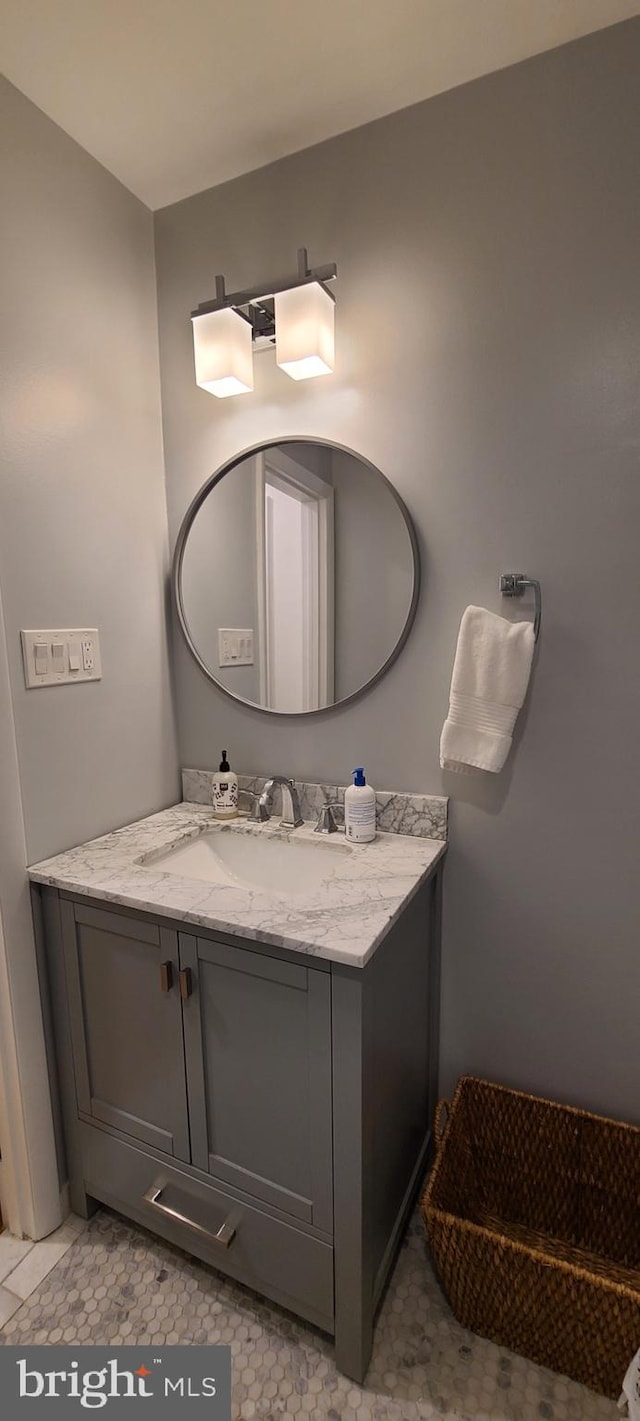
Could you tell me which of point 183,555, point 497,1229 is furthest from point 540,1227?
point 183,555

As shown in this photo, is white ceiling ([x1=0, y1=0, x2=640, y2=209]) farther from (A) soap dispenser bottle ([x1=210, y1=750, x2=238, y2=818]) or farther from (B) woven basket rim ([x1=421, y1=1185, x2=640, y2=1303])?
(B) woven basket rim ([x1=421, y1=1185, x2=640, y2=1303])

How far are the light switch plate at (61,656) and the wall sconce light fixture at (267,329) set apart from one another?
641mm

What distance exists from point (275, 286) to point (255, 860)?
127cm

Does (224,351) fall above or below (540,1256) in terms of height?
above

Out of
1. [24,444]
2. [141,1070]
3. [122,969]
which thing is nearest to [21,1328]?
[141,1070]

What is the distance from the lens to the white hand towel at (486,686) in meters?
1.24

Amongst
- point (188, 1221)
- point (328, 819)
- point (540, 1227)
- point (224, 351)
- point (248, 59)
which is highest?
point (248, 59)

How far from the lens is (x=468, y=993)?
56.6 inches

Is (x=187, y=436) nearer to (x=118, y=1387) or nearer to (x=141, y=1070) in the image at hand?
(x=141, y=1070)

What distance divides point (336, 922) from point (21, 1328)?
100 cm

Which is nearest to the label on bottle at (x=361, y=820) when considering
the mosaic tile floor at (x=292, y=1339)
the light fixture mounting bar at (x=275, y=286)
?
the mosaic tile floor at (x=292, y=1339)

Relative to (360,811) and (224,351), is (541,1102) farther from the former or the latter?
(224,351)

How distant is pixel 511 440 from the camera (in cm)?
126

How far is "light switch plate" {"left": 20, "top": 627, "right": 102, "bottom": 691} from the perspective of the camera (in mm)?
1278
